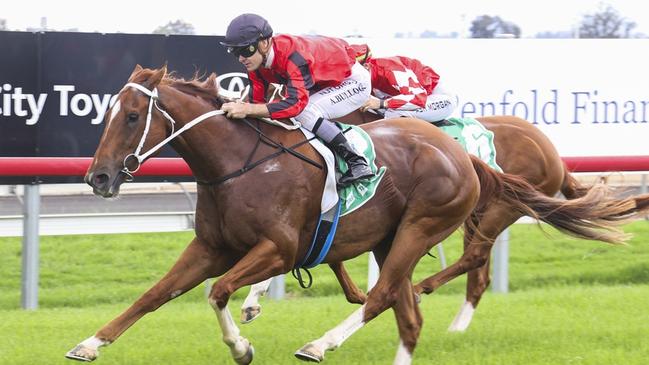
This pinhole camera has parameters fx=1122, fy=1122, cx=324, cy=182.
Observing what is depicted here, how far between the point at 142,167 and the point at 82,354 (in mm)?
2744

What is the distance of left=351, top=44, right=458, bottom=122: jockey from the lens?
703 centimetres

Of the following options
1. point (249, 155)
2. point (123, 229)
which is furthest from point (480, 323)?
point (123, 229)

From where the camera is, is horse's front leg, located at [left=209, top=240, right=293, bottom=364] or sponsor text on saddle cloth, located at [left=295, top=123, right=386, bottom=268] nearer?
horse's front leg, located at [left=209, top=240, right=293, bottom=364]

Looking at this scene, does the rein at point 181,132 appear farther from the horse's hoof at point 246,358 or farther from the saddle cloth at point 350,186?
the horse's hoof at point 246,358

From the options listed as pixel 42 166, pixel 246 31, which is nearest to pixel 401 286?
pixel 246 31

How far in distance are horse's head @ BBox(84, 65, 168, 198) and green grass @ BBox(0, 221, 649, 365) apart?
1.23 meters

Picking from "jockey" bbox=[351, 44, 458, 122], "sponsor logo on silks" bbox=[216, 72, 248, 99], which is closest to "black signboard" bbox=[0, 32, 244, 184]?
"sponsor logo on silks" bbox=[216, 72, 248, 99]

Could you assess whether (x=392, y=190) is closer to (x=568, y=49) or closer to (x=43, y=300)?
(x=43, y=300)

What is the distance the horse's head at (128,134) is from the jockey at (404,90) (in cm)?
189

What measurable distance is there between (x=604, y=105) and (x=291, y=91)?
220 inches

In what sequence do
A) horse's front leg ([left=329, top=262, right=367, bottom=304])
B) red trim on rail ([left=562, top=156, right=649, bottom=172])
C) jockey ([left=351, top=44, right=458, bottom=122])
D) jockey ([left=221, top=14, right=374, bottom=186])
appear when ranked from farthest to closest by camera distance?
red trim on rail ([left=562, top=156, right=649, bottom=172]) → jockey ([left=351, top=44, right=458, bottom=122]) → horse's front leg ([left=329, top=262, right=367, bottom=304]) → jockey ([left=221, top=14, right=374, bottom=186])

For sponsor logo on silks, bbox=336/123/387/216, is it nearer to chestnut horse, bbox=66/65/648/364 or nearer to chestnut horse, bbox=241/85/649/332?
chestnut horse, bbox=66/65/648/364

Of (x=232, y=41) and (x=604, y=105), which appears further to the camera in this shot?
(x=604, y=105)

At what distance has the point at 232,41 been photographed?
18.1 feet
